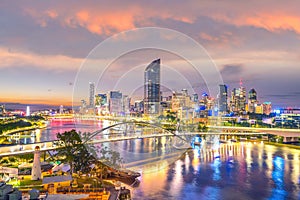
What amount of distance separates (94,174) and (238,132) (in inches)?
506

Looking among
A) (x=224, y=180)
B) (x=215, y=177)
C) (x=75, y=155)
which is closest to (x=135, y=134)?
(x=215, y=177)

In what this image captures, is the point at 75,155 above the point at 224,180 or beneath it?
above

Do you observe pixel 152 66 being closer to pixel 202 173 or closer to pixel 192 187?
pixel 202 173

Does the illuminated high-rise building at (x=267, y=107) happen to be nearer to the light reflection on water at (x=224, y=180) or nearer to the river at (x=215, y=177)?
the river at (x=215, y=177)

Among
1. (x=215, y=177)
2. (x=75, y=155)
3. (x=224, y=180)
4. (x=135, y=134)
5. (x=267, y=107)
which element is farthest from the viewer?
(x=267, y=107)

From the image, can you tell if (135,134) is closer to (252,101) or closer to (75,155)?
(75,155)

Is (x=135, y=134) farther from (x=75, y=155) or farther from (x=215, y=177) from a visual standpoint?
(x=75, y=155)

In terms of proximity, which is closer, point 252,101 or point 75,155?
point 75,155

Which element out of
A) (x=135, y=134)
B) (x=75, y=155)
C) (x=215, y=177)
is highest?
(x=75, y=155)

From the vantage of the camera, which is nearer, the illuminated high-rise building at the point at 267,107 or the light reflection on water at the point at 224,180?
the light reflection on water at the point at 224,180

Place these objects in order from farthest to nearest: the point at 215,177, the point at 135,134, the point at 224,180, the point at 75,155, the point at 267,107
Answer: the point at 267,107 → the point at 135,134 → the point at 215,177 → the point at 224,180 → the point at 75,155

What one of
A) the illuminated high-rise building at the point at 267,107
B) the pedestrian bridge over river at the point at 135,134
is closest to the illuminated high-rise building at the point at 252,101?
the illuminated high-rise building at the point at 267,107

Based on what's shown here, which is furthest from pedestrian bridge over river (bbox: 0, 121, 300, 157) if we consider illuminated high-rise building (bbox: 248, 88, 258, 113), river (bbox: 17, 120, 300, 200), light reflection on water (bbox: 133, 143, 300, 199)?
illuminated high-rise building (bbox: 248, 88, 258, 113)

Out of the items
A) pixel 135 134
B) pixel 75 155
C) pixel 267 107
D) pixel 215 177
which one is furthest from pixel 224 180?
pixel 267 107
